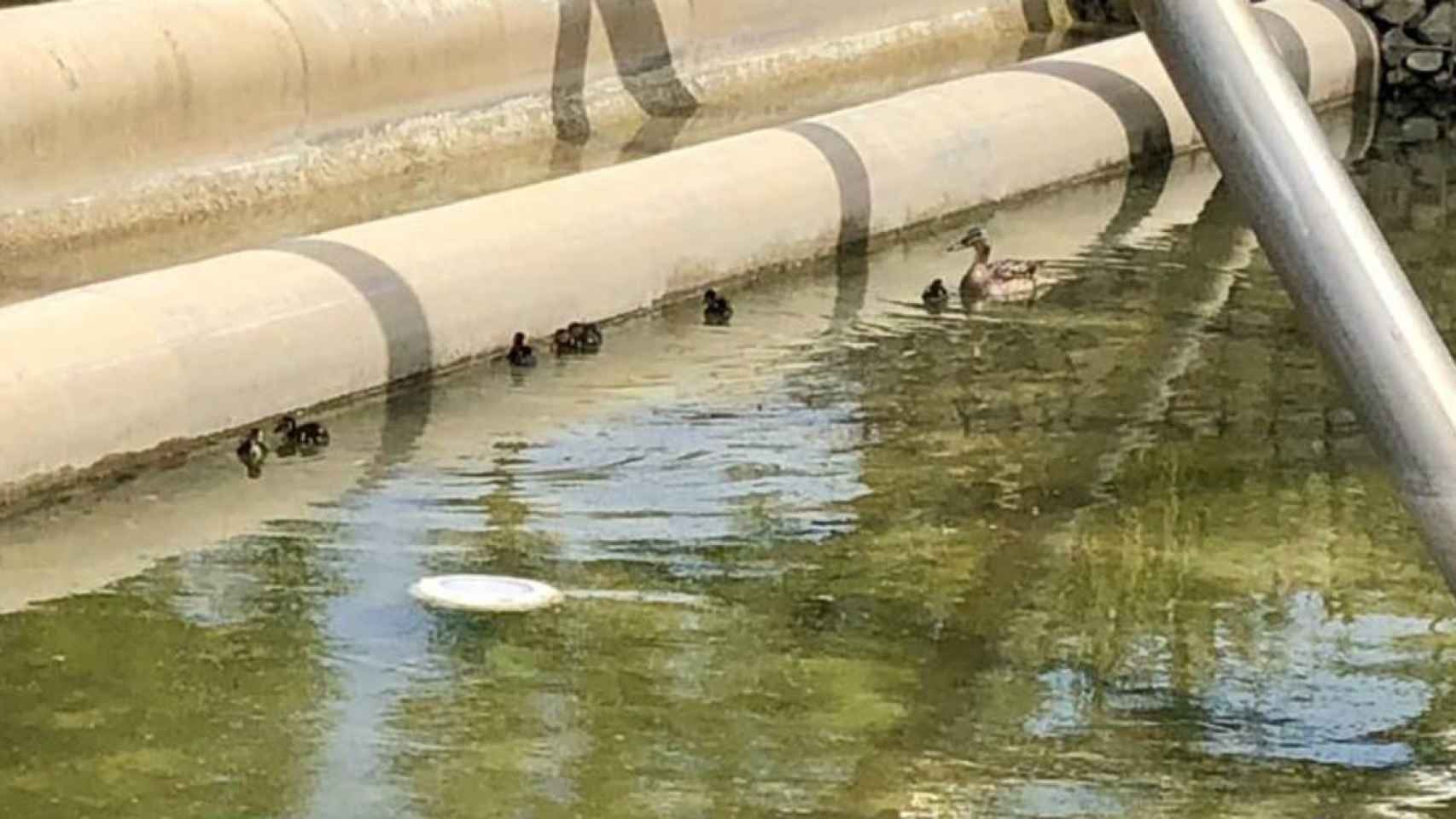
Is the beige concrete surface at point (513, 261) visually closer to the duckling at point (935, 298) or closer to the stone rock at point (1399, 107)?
the duckling at point (935, 298)

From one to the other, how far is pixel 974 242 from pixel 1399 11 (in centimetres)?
623

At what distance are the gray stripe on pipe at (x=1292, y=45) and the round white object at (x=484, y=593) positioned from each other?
8.78 metres

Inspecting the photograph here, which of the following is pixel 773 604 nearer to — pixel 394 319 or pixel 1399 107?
pixel 394 319

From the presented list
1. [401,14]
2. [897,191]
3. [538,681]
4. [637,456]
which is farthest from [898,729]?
[401,14]

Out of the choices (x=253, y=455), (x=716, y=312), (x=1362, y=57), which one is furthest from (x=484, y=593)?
(x=1362, y=57)

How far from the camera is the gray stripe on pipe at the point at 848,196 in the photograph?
11.5 m

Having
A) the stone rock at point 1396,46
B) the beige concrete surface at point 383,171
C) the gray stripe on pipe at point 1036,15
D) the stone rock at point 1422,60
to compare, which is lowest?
the beige concrete surface at point 383,171

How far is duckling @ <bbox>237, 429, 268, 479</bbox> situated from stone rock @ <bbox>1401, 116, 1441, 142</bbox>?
8.62m

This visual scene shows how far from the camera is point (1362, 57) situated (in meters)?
16.2

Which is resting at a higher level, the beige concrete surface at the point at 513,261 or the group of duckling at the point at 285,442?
the beige concrete surface at the point at 513,261

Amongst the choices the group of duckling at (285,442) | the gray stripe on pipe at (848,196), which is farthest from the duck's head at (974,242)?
the group of duckling at (285,442)

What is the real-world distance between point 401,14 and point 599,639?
6.66 m

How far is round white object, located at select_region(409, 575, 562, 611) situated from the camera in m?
7.16

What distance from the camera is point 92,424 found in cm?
792
